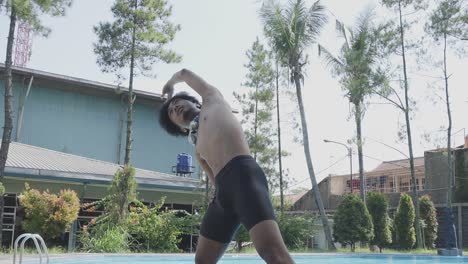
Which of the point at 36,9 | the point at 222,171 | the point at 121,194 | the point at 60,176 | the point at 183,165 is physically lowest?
the point at 222,171

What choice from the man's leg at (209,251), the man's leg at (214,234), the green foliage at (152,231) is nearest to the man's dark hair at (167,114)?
the man's leg at (214,234)

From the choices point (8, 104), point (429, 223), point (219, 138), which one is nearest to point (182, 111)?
point (219, 138)

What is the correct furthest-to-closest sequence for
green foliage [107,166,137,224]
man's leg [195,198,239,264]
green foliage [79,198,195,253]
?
green foliage [107,166,137,224] < green foliage [79,198,195,253] < man's leg [195,198,239,264]

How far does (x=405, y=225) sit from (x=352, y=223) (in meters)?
2.70

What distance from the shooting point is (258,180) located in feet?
7.91

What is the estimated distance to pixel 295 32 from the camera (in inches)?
694

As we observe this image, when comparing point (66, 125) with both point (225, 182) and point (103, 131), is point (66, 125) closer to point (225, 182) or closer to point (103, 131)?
point (103, 131)

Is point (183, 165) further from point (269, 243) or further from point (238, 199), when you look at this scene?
point (269, 243)

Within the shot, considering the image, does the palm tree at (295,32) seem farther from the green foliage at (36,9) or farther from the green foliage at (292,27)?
the green foliage at (36,9)

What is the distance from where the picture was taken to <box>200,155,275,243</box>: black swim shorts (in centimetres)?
230

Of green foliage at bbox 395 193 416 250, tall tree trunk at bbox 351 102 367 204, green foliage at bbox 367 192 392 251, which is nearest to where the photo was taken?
green foliage at bbox 367 192 392 251

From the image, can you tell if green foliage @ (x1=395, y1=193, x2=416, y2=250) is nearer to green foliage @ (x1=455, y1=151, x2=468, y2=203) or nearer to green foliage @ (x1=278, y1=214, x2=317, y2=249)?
green foliage @ (x1=278, y1=214, x2=317, y2=249)

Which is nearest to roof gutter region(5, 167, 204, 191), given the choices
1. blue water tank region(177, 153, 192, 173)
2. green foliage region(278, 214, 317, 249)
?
green foliage region(278, 214, 317, 249)

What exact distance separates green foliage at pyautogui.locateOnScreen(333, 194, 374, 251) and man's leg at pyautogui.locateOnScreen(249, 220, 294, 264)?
1386 centimetres
